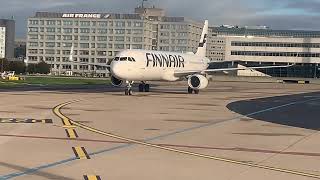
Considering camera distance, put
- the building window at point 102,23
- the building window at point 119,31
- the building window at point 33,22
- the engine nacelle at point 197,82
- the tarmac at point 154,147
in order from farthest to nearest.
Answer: the building window at point 33,22 < the building window at point 102,23 < the building window at point 119,31 < the engine nacelle at point 197,82 < the tarmac at point 154,147

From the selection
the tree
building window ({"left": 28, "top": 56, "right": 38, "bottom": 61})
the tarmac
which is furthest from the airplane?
building window ({"left": 28, "top": 56, "right": 38, "bottom": 61})

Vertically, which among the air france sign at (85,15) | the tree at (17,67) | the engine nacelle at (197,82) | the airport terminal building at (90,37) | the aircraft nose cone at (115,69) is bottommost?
the tree at (17,67)

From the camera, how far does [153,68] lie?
4297cm

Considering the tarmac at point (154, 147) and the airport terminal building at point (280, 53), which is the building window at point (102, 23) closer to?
the airport terminal building at point (280, 53)

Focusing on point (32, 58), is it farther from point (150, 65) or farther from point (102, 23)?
point (150, 65)

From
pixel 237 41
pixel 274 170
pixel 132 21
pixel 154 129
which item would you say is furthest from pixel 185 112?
pixel 132 21

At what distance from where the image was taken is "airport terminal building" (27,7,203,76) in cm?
18225

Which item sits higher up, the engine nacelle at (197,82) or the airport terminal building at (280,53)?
the airport terminal building at (280,53)

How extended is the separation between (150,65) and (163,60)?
2.44 m

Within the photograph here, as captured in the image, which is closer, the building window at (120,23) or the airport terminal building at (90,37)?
the airport terminal building at (90,37)

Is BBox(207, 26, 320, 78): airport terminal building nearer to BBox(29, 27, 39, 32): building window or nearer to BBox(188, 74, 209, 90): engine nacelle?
BBox(29, 27, 39, 32): building window

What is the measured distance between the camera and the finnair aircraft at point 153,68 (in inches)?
1572

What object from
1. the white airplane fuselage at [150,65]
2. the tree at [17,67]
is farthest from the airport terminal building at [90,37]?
the white airplane fuselage at [150,65]

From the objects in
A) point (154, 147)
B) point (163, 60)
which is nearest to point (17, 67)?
point (163, 60)
